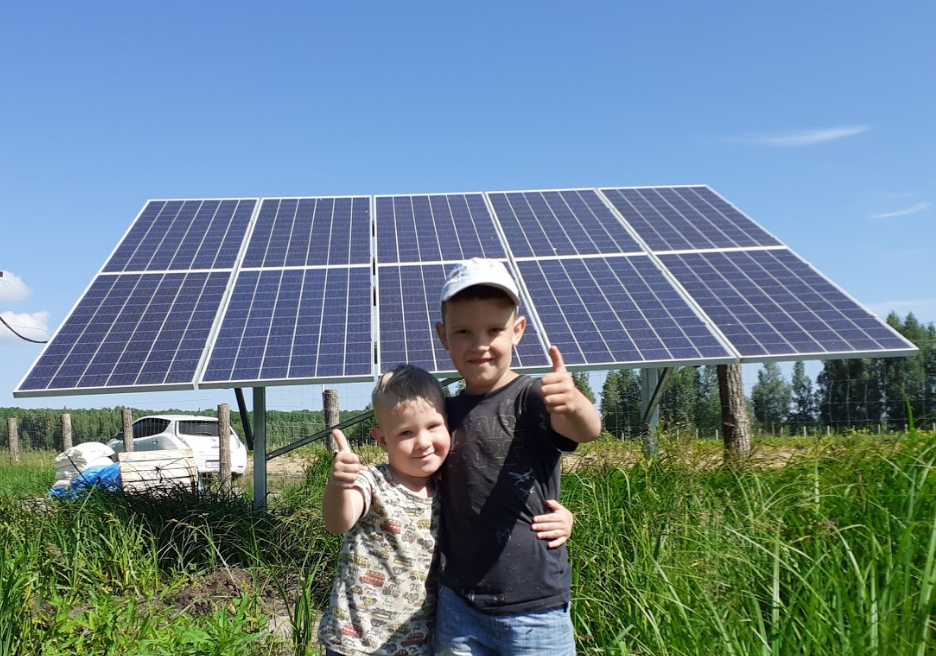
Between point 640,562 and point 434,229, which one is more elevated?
point 434,229

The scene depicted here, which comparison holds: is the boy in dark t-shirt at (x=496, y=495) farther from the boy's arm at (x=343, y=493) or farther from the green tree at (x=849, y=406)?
the green tree at (x=849, y=406)

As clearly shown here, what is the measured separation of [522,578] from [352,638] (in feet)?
2.09

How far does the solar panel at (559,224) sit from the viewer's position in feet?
29.9

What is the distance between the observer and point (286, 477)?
563 inches

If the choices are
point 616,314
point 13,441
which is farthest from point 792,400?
point 13,441

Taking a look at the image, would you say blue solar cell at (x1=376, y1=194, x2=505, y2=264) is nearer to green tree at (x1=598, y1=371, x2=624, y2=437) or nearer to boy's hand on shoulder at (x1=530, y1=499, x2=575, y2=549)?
boy's hand on shoulder at (x1=530, y1=499, x2=575, y2=549)

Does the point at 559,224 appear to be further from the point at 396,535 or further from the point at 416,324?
the point at 396,535

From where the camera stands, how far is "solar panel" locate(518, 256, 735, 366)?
22.7 feet

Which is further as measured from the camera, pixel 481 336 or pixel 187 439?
pixel 187 439

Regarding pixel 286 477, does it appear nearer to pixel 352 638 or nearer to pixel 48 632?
pixel 48 632

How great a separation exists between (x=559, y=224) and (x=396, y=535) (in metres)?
7.57

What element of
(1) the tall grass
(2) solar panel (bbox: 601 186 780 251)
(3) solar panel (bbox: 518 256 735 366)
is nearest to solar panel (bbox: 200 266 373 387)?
(3) solar panel (bbox: 518 256 735 366)

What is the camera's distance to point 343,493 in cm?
255

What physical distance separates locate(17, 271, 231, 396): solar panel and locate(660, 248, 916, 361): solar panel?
198 inches
